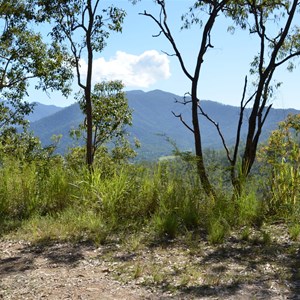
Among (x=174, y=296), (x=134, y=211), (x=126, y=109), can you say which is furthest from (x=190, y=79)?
(x=126, y=109)

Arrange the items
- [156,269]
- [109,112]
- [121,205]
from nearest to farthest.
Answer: [156,269]
[121,205]
[109,112]

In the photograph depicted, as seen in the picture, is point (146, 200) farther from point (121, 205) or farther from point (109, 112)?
point (109, 112)

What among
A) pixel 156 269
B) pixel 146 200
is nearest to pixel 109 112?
pixel 146 200

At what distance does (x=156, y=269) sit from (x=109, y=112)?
701 inches

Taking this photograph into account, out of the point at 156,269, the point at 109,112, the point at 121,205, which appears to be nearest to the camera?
the point at 156,269

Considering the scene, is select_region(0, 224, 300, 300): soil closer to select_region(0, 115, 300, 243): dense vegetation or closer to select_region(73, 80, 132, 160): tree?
select_region(0, 115, 300, 243): dense vegetation

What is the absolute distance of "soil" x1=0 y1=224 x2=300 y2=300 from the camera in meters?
3.51

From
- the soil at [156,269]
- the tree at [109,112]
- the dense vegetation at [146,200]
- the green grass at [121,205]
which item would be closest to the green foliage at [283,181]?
the dense vegetation at [146,200]

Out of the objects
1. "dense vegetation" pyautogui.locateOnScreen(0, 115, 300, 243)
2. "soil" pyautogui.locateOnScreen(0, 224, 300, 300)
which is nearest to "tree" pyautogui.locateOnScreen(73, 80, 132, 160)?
"dense vegetation" pyautogui.locateOnScreen(0, 115, 300, 243)

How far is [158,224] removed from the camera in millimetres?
5176

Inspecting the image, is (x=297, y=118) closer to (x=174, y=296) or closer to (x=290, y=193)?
(x=290, y=193)

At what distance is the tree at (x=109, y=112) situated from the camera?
21.1 meters

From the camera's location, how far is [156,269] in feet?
13.2

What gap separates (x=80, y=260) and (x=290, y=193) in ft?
9.99
